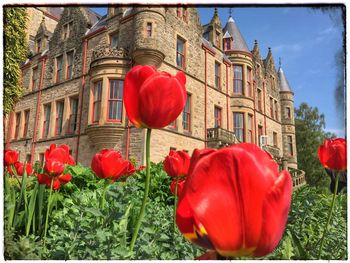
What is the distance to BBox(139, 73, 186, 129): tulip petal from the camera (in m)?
0.78

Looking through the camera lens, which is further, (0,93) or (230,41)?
(230,41)

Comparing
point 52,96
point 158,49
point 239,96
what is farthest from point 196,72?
point 52,96

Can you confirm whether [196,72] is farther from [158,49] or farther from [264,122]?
[264,122]

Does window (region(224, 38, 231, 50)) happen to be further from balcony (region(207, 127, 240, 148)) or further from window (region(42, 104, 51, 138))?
window (region(42, 104, 51, 138))

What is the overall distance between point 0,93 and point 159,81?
59 cm

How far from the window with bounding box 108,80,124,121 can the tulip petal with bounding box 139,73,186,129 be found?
11.0 m

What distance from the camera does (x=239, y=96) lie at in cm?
1666

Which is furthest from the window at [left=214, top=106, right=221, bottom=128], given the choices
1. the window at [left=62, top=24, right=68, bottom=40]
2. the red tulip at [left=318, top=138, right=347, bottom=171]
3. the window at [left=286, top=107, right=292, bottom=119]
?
the red tulip at [left=318, top=138, right=347, bottom=171]

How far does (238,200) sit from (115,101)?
1184cm

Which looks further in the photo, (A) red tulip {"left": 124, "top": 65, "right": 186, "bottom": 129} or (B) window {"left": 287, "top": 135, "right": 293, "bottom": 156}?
(B) window {"left": 287, "top": 135, "right": 293, "bottom": 156}

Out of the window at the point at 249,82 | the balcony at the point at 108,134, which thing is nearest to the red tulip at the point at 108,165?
the balcony at the point at 108,134

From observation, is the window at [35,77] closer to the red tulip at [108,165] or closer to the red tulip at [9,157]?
the red tulip at [9,157]

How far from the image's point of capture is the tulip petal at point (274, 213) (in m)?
0.46

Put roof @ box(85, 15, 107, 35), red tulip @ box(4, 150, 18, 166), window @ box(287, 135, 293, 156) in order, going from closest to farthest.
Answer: red tulip @ box(4, 150, 18, 166) → roof @ box(85, 15, 107, 35) → window @ box(287, 135, 293, 156)
